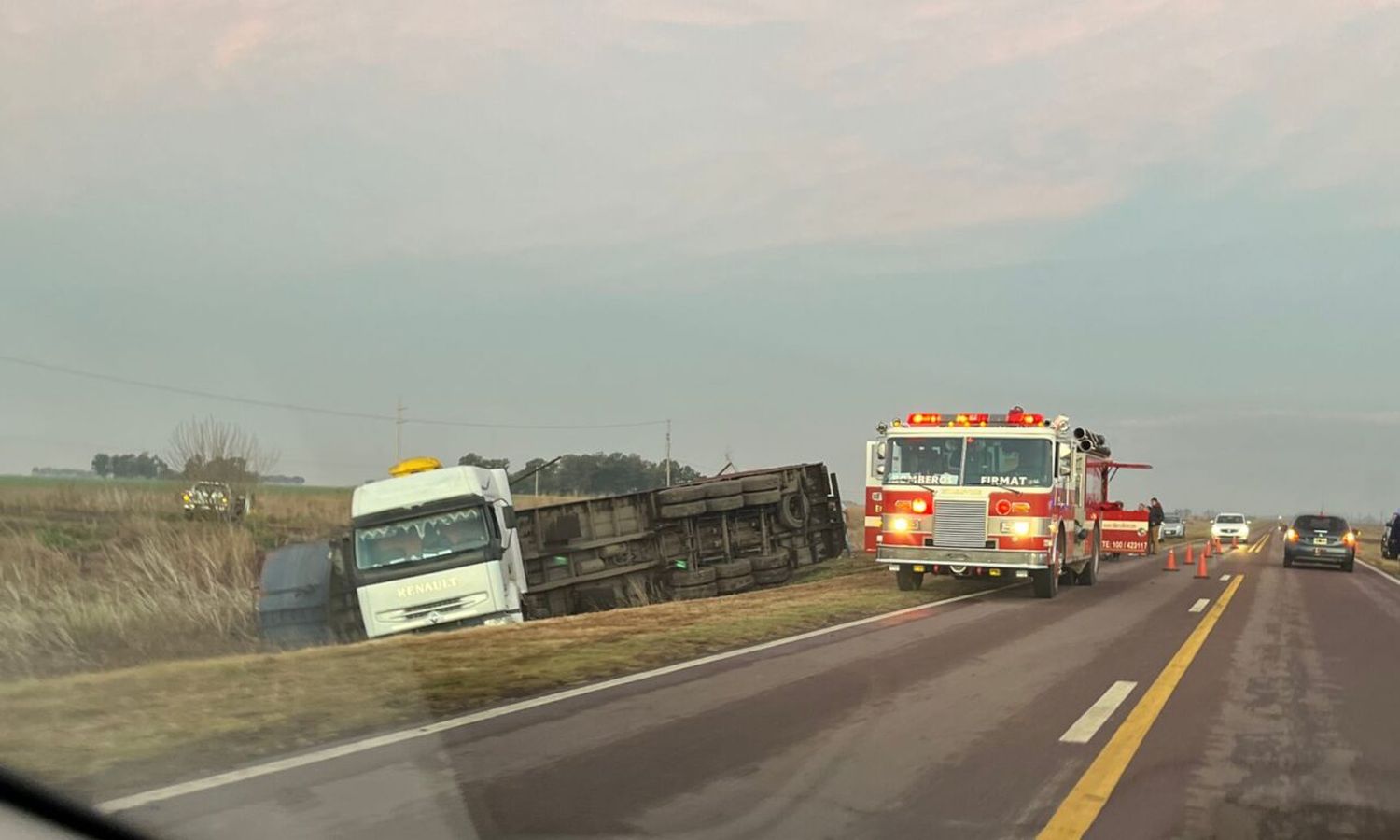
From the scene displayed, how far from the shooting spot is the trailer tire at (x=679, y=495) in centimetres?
2427

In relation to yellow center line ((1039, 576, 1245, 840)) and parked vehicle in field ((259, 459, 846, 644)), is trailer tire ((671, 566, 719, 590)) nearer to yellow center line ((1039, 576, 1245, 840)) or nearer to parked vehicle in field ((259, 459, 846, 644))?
parked vehicle in field ((259, 459, 846, 644))

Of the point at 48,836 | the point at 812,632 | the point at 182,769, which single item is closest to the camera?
the point at 48,836

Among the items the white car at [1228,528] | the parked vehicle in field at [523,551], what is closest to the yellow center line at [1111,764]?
the parked vehicle in field at [523,551]

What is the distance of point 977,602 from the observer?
18500mm

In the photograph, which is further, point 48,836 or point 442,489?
point 442,489

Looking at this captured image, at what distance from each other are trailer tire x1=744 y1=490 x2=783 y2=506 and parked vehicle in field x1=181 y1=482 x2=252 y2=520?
12072mm

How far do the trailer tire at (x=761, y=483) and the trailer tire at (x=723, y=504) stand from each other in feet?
1.01

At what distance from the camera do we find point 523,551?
22484 mm

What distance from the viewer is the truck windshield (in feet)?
57.3

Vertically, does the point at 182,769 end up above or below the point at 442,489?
below

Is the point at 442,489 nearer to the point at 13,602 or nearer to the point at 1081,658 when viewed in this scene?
the point at 13,602

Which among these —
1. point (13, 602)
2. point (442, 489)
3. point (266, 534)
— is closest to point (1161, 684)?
point (442, 489)

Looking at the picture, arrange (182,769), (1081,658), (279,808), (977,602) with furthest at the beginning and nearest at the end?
1. (977,602)
2. (1081,658)
3. (182,769)
4. (279,808)

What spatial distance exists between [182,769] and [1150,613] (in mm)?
14479
